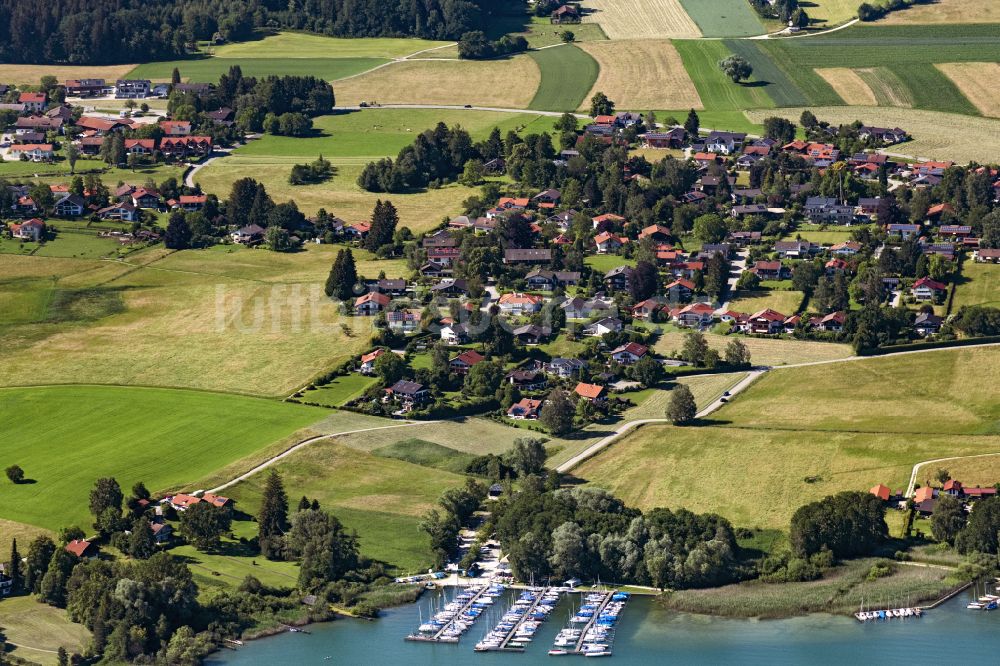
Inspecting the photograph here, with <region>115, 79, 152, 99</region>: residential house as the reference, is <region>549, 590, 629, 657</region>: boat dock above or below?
below

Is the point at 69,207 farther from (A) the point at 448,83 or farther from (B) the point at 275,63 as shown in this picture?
(A) the point at 448,83

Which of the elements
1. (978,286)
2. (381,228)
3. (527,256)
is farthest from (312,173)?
(978,286)

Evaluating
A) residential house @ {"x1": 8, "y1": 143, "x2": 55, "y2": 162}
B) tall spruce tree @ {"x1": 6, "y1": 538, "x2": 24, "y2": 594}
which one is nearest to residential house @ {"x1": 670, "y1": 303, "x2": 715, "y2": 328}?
tall spruce tree @ {"x1": 6, "y1": 538, "x2": 24, "y2": 594}

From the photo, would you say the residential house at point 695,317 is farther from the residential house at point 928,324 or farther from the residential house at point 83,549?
the residential house at point 83,549

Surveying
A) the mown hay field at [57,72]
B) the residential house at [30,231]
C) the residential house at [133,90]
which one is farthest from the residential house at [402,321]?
the mown hay field at [57,72]

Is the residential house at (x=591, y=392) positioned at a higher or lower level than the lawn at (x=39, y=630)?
higher

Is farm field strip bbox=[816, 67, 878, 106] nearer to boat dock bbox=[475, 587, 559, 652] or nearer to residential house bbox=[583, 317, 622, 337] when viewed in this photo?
residential house bbox=[583, 317, 622, 337]

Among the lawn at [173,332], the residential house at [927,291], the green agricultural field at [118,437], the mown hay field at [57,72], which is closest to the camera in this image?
the green agricultural field at [118,437]
